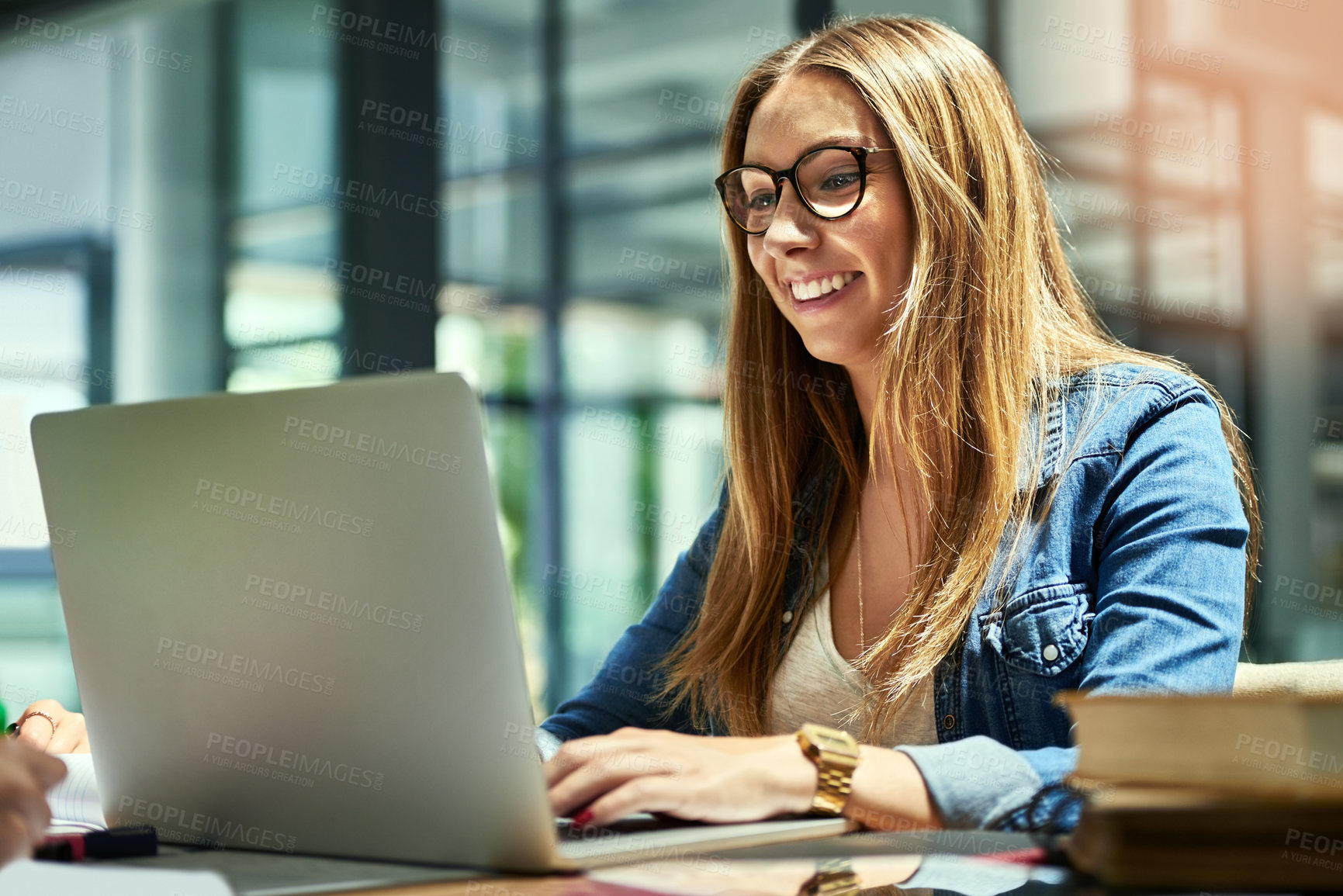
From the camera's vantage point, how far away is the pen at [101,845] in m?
0.81

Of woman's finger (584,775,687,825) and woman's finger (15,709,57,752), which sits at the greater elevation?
woman's finger (584,775,687,825)

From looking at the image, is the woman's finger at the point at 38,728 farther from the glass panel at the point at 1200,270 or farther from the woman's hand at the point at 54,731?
the glass panel at the point at 1200,270

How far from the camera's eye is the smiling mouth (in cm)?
139

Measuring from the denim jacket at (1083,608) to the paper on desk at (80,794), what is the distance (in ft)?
1.42

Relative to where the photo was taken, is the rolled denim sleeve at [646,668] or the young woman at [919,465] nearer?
the young woman at [919,465]

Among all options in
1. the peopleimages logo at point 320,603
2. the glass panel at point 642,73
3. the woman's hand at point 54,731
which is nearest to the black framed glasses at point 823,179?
the peopleimages logo at point 320,603

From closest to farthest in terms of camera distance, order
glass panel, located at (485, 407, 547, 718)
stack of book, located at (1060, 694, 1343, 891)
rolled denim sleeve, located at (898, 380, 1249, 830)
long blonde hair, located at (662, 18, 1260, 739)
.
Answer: stack of book, located at (1060, 694, 1343, 891) → rolled denim sleeve, located at (898, 380, 1249, 830) → long blonde hair, located at (662, 18, 1260, 739) → glass panel, located at (485, 407, 547, 718)

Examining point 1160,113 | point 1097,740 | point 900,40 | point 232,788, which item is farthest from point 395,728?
point 1160,113

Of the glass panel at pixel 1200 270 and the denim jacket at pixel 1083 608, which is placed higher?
the glass panel at pixel 1200 270

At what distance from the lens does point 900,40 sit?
54.9 inches

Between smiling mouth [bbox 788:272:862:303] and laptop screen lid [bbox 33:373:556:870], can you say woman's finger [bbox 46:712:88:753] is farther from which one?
smiling mouth [bbox 788:272:862:303]

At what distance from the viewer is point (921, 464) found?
1347mm

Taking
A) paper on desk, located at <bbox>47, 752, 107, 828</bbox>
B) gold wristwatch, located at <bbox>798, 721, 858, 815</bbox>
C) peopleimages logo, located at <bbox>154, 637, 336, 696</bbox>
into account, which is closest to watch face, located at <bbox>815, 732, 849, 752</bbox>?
gold wristwatch, located at <bbox>798, 721, 858, 815</bbox>

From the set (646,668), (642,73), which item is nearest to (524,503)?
(642,73)
